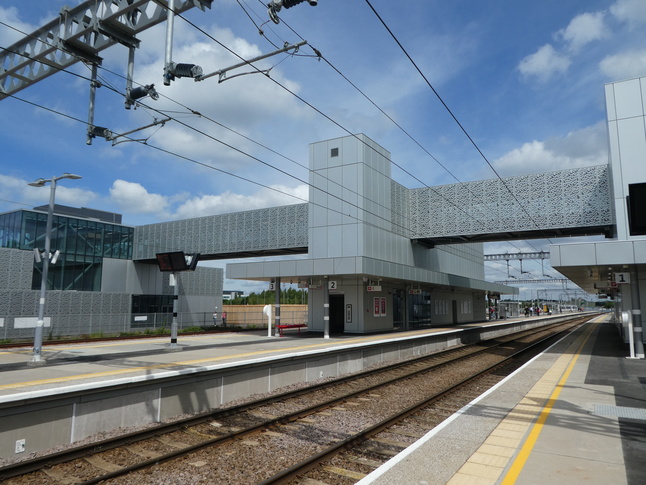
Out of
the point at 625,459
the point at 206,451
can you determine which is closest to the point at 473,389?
the point at 625,459

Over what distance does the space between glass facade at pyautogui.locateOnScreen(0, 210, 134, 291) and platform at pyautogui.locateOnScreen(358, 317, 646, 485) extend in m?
30.5

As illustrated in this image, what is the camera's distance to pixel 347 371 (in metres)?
16.2

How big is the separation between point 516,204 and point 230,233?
2134 centimetres

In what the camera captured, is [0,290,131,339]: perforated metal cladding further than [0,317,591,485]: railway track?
Yes

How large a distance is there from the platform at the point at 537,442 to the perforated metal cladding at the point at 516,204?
57.4 ft

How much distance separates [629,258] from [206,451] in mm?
16927

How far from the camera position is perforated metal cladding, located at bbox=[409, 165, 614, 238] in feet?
86.1

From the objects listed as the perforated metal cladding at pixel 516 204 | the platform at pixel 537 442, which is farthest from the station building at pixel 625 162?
the platform at pixel 537 442

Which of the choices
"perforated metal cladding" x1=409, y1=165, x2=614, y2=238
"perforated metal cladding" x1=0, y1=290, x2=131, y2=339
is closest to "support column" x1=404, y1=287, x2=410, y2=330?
"perforated metal cladding" x1=409, y1=165, x2=614, y2=238

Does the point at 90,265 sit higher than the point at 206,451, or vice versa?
the point at 90,265

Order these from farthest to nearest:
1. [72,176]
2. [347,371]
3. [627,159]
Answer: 1. [627,159]
2. [347,371]
3. [72,176]

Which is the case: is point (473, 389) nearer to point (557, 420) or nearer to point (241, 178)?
point (557, 420)

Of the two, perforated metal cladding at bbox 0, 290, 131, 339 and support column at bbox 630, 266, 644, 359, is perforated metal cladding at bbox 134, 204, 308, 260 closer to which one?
perforated metal cladding at bbox 0, 290, 131, 339

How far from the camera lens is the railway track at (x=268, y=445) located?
6301mm
